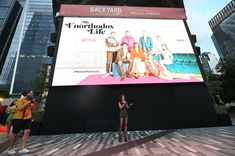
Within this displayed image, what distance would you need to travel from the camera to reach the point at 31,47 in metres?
95.4

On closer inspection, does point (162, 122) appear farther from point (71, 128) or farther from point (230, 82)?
point (230, 82)

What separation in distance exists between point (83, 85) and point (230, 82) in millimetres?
23990

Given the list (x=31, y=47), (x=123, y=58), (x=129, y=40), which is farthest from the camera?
(x=31, y=47)

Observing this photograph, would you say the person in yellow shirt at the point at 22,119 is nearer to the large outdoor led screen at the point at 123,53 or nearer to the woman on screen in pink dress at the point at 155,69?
the large outdoor led screen at the point at 123,53

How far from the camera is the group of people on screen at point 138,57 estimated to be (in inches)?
449

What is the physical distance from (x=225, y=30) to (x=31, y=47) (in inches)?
3337

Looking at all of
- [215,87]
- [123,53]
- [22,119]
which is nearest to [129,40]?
[123,53]

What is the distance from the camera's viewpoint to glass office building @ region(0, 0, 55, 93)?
8900 cm

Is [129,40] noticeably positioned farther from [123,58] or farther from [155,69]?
[155,69]

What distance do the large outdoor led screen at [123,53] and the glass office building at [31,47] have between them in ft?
255

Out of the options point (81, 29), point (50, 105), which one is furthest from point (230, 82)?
point (50, 105)

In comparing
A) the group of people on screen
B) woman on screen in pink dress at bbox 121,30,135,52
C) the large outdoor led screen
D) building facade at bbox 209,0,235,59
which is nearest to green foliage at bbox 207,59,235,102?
the large outdoor led screen

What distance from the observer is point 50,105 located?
34.2ft

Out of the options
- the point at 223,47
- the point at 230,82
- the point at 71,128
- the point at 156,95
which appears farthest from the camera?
the point at 223,47
